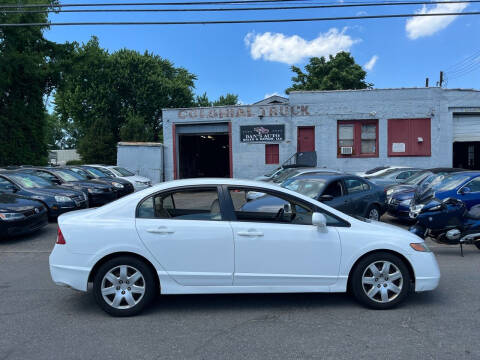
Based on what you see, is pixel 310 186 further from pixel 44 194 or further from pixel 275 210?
pixel 44 194

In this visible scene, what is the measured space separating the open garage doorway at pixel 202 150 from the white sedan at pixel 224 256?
1808 cm

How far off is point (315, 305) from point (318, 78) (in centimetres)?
3719

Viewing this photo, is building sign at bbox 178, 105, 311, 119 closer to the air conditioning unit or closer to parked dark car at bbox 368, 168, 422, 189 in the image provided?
the air conditioning unit

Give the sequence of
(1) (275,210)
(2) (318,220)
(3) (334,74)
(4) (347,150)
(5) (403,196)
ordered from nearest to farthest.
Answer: (2) (318,220) < (1) (275,210) < (5) (403,196) < (4) (347,150) < (3) (334,74)

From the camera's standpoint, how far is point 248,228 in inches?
160

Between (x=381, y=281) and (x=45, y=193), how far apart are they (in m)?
9.06

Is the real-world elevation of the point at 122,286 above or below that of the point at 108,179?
below

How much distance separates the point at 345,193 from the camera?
28.3 feet

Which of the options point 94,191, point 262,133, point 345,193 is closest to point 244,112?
point 262,133

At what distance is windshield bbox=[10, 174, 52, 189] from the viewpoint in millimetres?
10247

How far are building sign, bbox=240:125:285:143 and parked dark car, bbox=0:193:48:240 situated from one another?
46.1 feet

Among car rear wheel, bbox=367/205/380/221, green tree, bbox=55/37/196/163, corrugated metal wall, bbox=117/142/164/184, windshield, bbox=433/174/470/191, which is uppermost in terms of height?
green tree, bbox=55/37/196/163

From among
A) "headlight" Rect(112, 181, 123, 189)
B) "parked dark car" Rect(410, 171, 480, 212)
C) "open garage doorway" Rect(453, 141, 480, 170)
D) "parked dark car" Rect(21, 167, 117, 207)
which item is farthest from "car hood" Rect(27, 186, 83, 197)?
"open garage doorway" Rect(453, 141, 480, 170)

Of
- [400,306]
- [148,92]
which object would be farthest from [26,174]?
[148,92]
